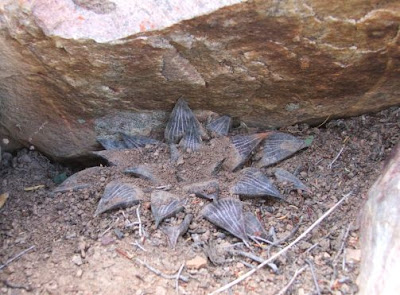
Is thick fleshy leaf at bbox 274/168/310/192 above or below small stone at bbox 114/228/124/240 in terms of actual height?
above

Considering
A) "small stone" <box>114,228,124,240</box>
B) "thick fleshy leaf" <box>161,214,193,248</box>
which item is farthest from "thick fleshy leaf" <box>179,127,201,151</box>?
"small stone" <box>114,228,124,240</box>

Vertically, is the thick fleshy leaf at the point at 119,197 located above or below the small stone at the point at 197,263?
above

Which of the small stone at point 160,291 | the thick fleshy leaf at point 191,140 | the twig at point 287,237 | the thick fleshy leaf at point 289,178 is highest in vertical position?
the thick fleshy leaf at point 191,140

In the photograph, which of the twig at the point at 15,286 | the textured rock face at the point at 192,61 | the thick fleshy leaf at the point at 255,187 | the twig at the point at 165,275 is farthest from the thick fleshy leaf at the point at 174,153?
the twig at the point at 15,286

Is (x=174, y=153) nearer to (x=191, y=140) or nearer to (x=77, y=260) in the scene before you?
(x=191, y=140)

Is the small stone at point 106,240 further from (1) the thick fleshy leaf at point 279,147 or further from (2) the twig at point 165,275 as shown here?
(1) the thick fleshy leaf at point 279,147

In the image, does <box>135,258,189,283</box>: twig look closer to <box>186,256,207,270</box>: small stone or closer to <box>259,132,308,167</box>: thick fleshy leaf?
<box>186,256,207,270</box>: small stone

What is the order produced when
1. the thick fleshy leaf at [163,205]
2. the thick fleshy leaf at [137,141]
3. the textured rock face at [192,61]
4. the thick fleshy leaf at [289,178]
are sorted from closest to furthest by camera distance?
the textured rock face at [192,61]
the thick fleshy leaf at [163,205]
the thick fleshy leaf at [289,178]
the thick fleshy leaf at [137,141]

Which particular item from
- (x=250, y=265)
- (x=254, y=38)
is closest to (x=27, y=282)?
(x=250, y=265)
